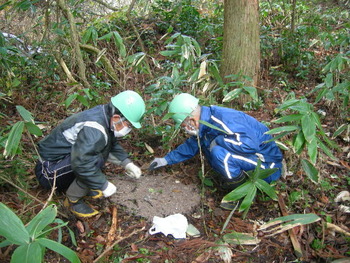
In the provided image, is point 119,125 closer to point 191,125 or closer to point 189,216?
point 191,125

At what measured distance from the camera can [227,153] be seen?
2752mm

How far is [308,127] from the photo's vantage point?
219 centimetres

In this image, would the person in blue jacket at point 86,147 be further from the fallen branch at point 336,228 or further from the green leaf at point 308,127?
the fallen branch at point 336,228

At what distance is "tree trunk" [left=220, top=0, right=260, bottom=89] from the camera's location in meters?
4.05

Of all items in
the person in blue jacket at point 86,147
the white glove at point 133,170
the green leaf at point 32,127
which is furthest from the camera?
the white glove at point 133,170

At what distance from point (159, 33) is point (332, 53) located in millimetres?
3366

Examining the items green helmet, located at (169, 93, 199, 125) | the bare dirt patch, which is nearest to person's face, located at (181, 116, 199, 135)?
green helmet, located at (169, 93, 199, 125)

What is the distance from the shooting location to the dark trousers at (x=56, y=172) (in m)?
2.67

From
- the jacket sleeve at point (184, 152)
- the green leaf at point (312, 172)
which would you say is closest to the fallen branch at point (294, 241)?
the green leaf at point (312, 172)

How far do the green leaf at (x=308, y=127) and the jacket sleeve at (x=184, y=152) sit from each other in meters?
1.17

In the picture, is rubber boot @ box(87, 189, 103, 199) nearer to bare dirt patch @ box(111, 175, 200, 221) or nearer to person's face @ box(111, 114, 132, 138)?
bare dirt patch @ box(111, 175, 200, 221)

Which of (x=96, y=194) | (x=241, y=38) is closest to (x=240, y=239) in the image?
(x=96, y=194)

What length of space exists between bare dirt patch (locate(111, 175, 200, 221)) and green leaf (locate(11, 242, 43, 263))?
5.15 ft

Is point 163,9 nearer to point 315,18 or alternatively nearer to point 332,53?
point 315,18
